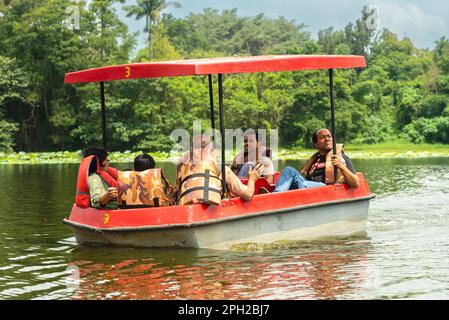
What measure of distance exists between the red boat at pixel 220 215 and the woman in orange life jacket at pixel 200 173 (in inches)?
5.4

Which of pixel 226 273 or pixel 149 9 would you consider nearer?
pixel 226 273

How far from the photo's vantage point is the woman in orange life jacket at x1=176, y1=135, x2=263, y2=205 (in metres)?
11.0

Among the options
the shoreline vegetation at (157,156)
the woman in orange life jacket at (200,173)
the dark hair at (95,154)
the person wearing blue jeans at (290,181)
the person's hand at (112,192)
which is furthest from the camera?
the shoreline vegetation at (157,156)

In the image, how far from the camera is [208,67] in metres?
10.6

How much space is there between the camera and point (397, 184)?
2180cm

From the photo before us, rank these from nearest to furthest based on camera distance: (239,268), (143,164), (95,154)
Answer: (239,268) → (143,164) → (95,154)

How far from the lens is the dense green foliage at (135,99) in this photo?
4675cm

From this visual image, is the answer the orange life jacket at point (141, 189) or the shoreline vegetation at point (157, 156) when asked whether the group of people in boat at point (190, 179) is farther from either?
the shoreline vegetation at point (157, 156)

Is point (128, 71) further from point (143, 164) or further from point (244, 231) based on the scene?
point (244, 231)

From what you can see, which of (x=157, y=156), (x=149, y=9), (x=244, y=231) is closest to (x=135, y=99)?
(x=157, y=156)

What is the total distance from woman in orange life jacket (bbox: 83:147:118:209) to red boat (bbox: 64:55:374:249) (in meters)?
0.16

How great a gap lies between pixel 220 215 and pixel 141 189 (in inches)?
40.0

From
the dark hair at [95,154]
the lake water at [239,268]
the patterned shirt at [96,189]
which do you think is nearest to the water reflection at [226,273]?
the lake water at [239,268]

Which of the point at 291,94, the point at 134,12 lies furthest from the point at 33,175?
the point at 134,12
